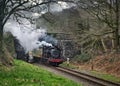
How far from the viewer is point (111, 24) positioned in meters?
30.1

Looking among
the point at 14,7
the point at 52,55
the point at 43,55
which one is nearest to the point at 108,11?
the point at 14,7

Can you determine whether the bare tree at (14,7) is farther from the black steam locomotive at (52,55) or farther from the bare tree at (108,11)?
the black steam locomotive at (52,55)

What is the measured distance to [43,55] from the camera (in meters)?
50.0

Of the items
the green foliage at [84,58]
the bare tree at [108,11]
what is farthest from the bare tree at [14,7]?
the green foliage at [84,58]

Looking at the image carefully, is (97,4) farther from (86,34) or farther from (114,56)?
(114,56)

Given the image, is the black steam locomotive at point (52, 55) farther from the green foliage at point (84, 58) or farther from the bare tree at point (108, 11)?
the bare tree at point (108, 11)

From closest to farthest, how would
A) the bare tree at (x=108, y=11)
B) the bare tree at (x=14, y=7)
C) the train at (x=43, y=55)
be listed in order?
the bare tree at (x=14, y=7) < the bare tree at (x=108, y=11) < the train at (x=43, y=55)

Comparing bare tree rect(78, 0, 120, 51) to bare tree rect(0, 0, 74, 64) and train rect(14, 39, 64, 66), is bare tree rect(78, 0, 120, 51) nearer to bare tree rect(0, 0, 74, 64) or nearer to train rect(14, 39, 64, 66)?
bare tree rect(0, 0, 74, 64)

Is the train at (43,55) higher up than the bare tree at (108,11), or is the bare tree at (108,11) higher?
the bare tree at (108,11)

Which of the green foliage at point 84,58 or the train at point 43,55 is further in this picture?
the train at point 43,55

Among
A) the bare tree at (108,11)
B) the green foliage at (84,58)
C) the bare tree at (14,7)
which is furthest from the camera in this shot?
the green foliage at (84,58)

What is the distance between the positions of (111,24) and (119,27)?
1105 mm

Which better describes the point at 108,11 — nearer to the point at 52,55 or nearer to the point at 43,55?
the point at 52,55

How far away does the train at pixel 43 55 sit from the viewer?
46375mm
